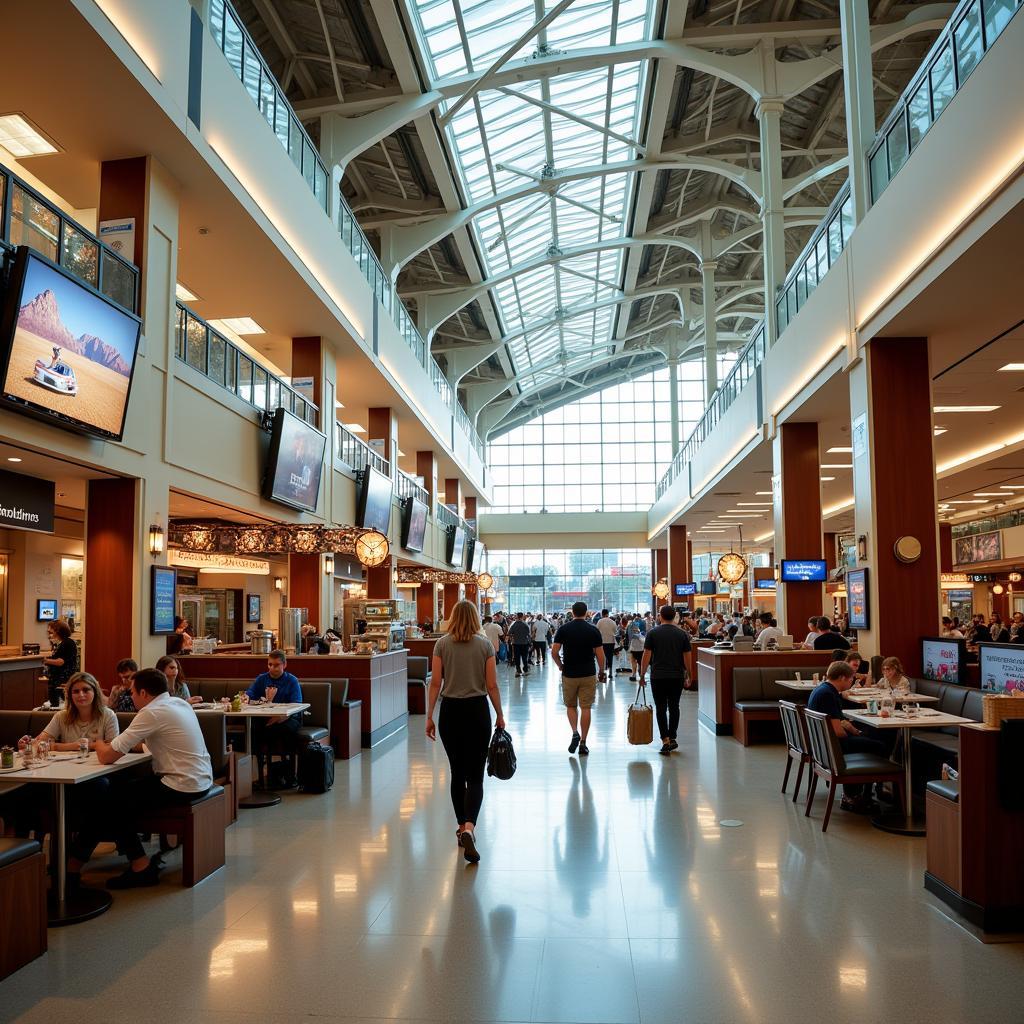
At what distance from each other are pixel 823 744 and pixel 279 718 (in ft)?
15.1

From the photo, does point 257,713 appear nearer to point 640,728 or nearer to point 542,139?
point 640,728

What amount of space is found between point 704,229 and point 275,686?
19736 millimetres

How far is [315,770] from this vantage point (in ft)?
25.5

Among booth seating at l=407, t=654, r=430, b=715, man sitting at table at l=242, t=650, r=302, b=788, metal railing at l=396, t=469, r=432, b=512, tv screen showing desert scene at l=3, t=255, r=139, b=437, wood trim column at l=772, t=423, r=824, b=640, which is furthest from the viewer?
metal railing at l=396, t=469, r=432, b=512

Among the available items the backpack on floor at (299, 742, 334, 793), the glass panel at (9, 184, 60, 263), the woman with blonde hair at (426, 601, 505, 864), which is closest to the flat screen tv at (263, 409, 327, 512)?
the glass panel at (9, 184, 60, 263)

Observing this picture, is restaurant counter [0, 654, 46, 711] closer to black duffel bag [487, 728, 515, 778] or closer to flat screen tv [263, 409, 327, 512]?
flat screen tv [263, 409, 327, 512]

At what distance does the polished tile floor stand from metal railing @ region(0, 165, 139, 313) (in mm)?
4882

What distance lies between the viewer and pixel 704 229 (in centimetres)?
2394

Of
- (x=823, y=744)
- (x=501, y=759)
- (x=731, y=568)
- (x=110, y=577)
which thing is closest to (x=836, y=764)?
(x=823, y=744)

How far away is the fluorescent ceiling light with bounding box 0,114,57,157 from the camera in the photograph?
829cm

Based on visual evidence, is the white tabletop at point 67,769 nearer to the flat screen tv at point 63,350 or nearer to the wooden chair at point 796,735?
the flat screen tv at point 63,350

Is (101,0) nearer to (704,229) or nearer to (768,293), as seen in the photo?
(768,293)

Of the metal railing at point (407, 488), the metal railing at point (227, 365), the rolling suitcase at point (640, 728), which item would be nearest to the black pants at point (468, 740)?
the rolling suitcase at point (640, 728)

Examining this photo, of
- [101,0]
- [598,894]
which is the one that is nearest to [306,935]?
[598,894]
